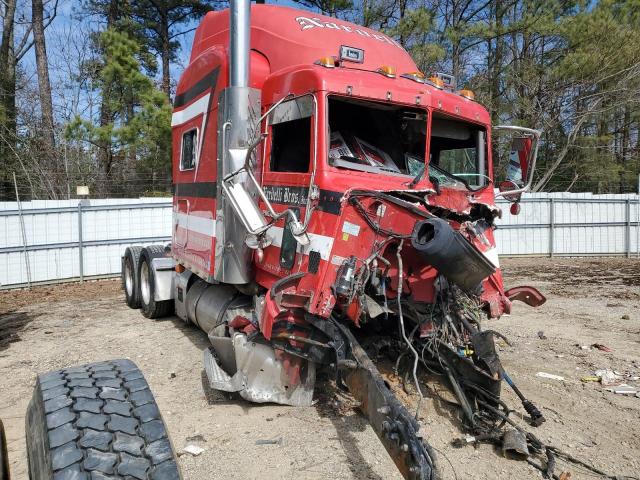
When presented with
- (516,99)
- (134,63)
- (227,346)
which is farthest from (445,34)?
(227,346)

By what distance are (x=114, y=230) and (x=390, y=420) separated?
10861 mm

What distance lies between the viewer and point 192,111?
614 cm

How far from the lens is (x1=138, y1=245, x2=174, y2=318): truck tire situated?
786 cm

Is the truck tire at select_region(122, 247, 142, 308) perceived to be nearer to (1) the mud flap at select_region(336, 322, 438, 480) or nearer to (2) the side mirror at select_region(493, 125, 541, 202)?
(1) the mud flap at select_region(336, 322, 438, 480)

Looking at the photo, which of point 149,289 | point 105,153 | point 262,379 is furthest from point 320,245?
point 105,153

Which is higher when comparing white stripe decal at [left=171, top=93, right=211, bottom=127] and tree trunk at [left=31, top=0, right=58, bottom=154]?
tree trunk at [left=31, top=0, right=58, bottom=154]

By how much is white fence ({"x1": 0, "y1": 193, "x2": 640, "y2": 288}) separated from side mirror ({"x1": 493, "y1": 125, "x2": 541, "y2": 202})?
948 centimetres

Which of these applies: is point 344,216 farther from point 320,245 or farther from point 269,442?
point 269,442

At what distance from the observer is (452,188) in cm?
→ 454

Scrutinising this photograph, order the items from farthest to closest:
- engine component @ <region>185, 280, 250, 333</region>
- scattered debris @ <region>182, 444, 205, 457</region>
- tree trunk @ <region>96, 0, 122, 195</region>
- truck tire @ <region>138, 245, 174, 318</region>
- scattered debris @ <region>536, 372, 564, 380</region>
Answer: tree trunk @ <region>96, 0, 122, 195</region> < truck tire @ <region>138, 245, 174, 318</region> < engine component @ <region>185, 280, 250, 333</region> < scattered debris @ <region>536, 372, 564, 380</region> < scattered debris @ <region>182, 444, 205, 457</region>

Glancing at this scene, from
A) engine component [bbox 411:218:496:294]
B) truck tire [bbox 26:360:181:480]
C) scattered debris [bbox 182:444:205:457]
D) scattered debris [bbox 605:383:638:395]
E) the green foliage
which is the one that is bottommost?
scattered debris [bbox 182:444:205:457]

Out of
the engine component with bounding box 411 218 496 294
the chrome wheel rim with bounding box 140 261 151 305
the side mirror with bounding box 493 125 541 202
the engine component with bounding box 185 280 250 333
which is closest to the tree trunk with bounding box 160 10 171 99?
the chrome wheel rim with bounding box 140 261 151 305

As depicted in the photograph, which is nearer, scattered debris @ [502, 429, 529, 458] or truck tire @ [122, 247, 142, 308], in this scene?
scattered debris @ [502, 429, 529, 458]

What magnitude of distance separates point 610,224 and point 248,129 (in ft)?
47.1
